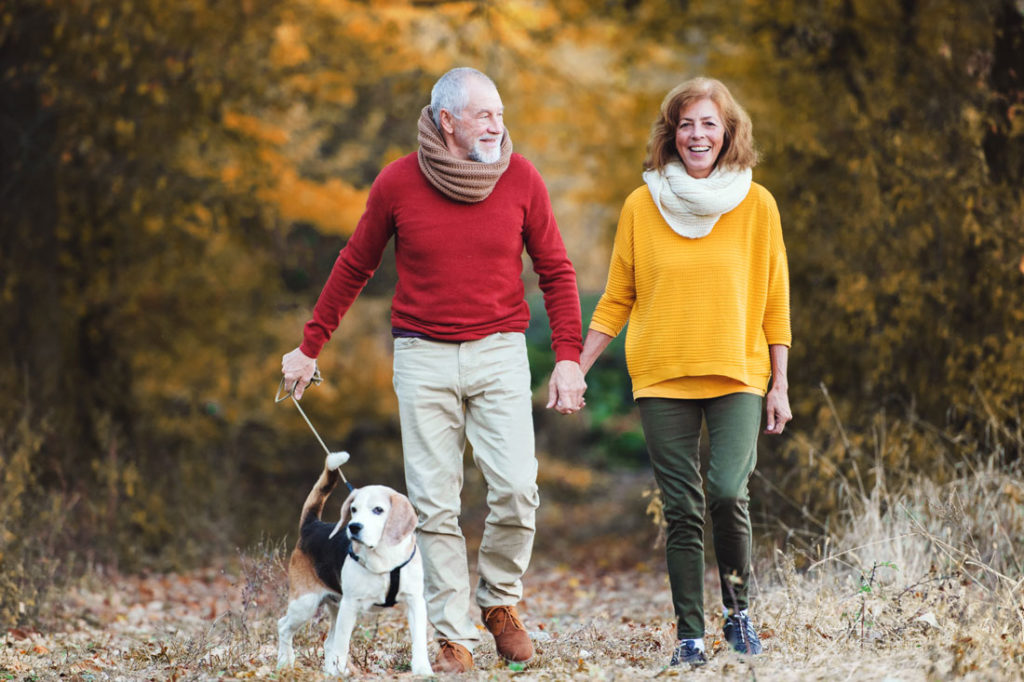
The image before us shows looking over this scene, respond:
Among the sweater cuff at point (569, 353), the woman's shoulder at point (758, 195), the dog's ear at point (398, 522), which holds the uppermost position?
the woman's shoulder at point (758, 195)

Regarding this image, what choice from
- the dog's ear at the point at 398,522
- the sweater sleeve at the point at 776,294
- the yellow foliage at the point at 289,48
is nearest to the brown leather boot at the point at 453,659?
the dog's ear at the point at 398,522

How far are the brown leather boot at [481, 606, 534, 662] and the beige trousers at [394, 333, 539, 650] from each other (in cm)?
5

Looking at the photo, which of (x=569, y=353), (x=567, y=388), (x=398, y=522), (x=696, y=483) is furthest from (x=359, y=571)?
(x=696, y=483)

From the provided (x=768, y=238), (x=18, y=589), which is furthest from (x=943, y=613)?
(x=18, y=589)

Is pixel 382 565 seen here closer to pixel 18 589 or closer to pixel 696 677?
pixel 696 677

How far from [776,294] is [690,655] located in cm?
129

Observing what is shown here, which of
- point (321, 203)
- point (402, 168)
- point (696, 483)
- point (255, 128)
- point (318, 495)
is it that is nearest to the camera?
point (696, 483)

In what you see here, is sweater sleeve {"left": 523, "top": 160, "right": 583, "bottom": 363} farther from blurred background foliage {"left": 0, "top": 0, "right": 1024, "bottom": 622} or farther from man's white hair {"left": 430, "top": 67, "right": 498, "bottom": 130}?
blurred background foliage {"left": 0, "top": 0, "right": 1024, "bottom": 622}

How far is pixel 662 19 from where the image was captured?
33.7 ft

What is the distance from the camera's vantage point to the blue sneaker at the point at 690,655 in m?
4.20

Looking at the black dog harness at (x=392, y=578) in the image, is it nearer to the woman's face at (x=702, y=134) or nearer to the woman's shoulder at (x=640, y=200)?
the woman's shoulder at (x=640, y=200)

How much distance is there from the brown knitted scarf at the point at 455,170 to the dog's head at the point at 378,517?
1.07 m

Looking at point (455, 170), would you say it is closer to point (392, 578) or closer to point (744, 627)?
point (392, 578)

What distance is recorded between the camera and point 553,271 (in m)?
4.58
